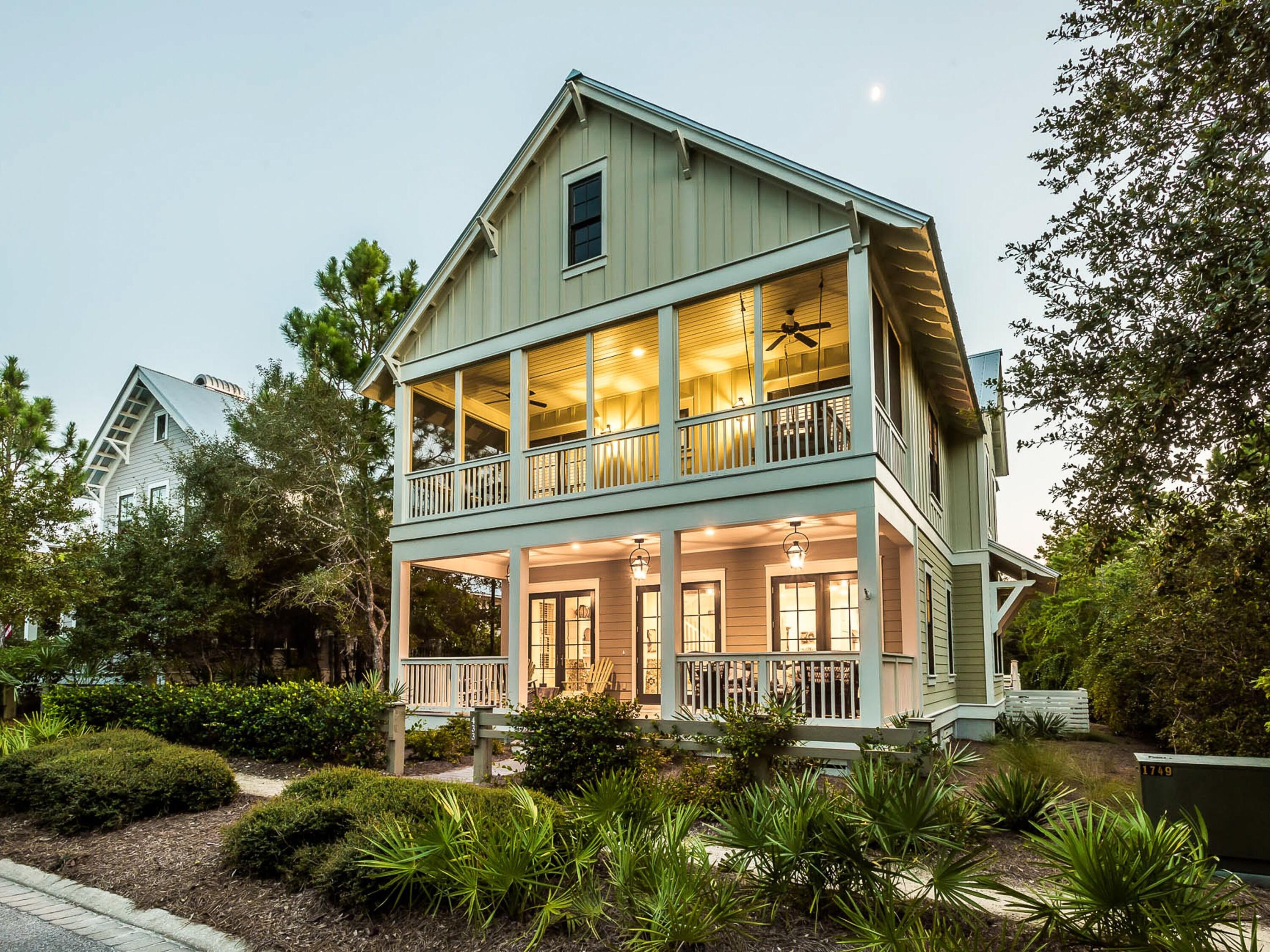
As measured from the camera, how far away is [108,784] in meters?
7.98

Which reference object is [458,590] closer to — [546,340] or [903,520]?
[546,340]

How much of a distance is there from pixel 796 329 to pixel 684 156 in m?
2.82

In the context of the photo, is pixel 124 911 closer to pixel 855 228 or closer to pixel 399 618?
pixel 399 618

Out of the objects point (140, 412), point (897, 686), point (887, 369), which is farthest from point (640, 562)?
point (140, 412)

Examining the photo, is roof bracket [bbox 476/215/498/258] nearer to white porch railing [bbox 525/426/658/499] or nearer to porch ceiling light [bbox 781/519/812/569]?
white porch railing [bbox 525/426/658/499]

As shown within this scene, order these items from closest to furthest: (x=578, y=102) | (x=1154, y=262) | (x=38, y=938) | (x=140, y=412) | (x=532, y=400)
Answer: (x=38, y=938) < (x=1154, y=262) < (x=578, y=102) < (x=532, y=400) < (x=140, y=412)

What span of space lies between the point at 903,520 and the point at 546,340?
227 inches

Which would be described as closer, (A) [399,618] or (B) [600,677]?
(A) [399,618]

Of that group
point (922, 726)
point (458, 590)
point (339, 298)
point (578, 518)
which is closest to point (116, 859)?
point (578, 518)

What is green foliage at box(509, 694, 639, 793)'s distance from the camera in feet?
28.8

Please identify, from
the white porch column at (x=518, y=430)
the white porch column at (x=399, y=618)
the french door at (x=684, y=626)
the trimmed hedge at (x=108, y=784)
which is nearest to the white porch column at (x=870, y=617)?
the french door at (x=684, y=626)

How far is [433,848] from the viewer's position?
5.14 metres

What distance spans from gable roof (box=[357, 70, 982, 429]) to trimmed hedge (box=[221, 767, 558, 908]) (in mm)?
6415

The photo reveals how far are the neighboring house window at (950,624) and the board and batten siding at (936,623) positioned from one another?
86 mm
